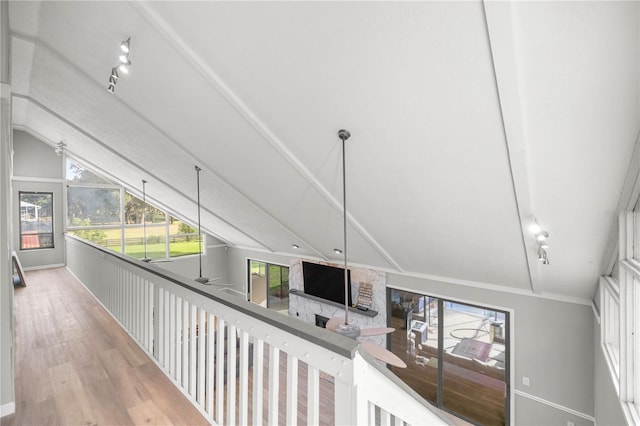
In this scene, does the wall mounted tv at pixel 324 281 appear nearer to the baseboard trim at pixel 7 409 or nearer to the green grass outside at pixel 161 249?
the green grass outside at pixel 161 249

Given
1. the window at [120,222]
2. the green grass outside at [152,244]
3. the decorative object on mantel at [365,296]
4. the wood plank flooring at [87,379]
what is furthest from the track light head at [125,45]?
the green grass outside at [152,244]

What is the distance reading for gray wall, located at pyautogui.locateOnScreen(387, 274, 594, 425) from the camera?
4.41 metres

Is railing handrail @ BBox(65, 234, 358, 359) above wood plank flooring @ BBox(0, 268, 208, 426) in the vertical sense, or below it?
above

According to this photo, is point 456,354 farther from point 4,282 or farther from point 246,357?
point 4,282

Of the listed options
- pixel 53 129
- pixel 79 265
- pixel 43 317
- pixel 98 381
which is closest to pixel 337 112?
pixel 98 381

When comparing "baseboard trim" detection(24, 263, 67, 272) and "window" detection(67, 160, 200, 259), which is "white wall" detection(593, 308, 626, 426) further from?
"baseboard trim" detection(24, 263, 67, 272)

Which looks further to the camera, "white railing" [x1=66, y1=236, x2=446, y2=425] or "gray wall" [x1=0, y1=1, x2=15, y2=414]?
"gray wall" [x1=0, y1=1, x2=15, y2=414]

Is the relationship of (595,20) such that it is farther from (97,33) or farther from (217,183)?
(217,183)

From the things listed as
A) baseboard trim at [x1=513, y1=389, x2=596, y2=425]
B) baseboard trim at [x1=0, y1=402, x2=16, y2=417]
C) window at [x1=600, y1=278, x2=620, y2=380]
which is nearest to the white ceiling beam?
window at [x1=600, y1=278, x2=620, y2=380]

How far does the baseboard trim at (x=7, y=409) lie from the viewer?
210 cm

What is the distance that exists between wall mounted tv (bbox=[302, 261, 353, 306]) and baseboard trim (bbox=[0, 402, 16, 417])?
560 centimetres

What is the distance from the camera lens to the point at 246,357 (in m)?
1.55

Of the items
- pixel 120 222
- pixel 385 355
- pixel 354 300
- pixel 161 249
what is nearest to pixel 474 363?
pixel 354 300

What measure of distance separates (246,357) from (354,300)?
19.0 ft
